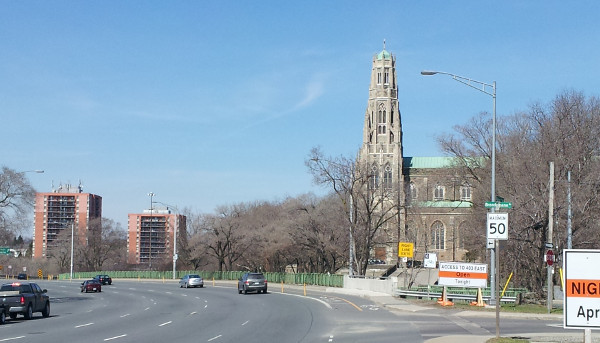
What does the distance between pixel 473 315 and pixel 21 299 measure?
19.6m

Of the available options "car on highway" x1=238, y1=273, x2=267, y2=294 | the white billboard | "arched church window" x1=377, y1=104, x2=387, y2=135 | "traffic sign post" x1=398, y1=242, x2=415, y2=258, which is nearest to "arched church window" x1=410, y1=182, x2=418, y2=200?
"arched church window" x1=377, y1=104, x2=387, y2=135

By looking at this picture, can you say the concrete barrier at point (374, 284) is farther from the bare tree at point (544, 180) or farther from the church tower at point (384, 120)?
the church tower at point (384, 120)

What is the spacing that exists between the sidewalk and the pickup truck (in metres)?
16.6

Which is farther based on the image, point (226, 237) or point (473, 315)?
point (226, 237)

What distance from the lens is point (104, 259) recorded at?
460ft

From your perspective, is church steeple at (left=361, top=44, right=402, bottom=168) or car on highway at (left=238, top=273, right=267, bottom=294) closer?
car on highway at (left=238, top=273, right=267, bottom=294)

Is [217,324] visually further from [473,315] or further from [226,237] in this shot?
[226,237]

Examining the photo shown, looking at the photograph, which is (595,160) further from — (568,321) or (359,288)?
(568,321)

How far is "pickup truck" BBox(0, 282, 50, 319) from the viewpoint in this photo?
3112 centimetres

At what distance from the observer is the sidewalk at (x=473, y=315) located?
20.8 m

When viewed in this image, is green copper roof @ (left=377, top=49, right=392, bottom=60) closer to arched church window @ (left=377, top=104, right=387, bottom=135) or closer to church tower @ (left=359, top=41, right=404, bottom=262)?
church tower @ (left=359, top=41, right=404, bottom=262)

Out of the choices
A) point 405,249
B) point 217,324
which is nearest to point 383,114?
point 405,249

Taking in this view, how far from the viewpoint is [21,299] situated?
31.3 metres

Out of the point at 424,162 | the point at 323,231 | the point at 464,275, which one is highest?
the point at 424,162
